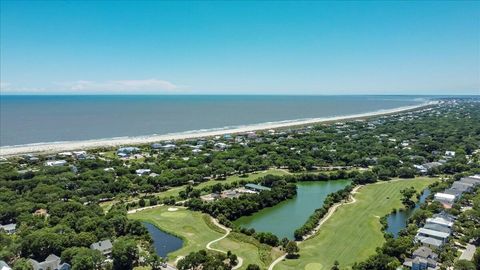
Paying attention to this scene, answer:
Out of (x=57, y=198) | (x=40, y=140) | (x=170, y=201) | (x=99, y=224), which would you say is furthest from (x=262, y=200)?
(x=40, y=140)

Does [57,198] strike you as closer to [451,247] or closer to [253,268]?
[253,268]

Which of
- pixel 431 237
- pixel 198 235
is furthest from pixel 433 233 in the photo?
pixel 198 235

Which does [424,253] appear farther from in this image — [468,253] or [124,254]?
[124,254]

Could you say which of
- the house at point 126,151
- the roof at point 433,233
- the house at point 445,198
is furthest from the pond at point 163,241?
the house at point 126,151

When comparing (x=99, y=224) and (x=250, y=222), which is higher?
(x=99, y=224)

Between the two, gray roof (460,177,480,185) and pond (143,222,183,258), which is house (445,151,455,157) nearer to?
gray roof (460,177,480,185)

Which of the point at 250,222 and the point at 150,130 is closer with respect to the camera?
the point at 250,222

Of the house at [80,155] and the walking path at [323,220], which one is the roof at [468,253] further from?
the house at [80,155]
